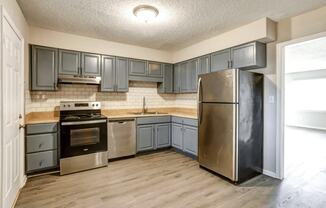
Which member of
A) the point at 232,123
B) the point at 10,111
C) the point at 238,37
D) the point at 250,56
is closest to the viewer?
the point at 10,111

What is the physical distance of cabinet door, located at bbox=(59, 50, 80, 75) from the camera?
339 cm

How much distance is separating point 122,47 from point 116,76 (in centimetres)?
70

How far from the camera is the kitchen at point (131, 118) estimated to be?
2424 mm

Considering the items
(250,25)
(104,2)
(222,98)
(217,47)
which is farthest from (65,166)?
(250,25)

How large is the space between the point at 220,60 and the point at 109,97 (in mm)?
2529

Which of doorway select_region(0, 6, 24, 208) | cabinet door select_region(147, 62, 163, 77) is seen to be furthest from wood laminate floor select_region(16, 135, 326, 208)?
cabinet door select_region(147, 62, 163, 77)

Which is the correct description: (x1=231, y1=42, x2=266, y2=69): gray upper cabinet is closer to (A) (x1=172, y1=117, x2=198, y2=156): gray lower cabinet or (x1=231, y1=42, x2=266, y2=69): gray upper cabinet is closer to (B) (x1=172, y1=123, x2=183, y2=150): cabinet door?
(A) (x1=172, y1=117, x2=198, y2=156): gray lower cabinet

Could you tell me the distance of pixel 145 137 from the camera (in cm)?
404

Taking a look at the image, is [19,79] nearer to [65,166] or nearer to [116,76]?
[65,166]

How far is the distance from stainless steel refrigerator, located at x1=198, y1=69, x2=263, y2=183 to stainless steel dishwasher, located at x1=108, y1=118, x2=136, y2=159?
149 centimetres

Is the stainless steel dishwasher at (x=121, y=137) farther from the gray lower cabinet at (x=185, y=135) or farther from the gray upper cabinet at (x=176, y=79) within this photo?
the gray upper cabinet at (x=176, y=79)

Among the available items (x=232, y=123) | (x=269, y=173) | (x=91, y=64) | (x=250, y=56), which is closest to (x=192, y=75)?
(x=250, y=56)

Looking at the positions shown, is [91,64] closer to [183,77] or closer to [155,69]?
[155,69]

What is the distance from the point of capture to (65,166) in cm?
305
